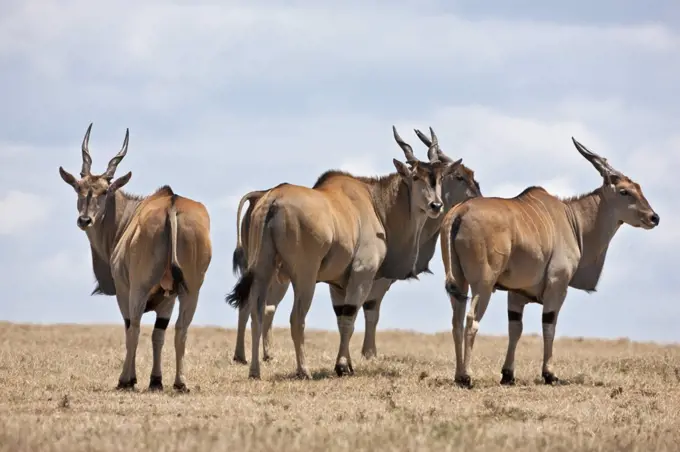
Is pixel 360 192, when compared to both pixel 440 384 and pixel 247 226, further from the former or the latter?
pixel 440 384

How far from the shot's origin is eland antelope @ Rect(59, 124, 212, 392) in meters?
12.2

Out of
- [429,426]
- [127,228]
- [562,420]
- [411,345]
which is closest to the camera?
[429,426]

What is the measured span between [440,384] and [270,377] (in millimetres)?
1998

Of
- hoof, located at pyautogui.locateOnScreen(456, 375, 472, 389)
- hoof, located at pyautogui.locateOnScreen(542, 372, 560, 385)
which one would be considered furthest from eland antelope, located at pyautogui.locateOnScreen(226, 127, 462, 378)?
hoof, located at pyautogui.locateOnScreen(542, 372, 560, 385)

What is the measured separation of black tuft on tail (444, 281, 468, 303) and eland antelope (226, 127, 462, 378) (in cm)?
157

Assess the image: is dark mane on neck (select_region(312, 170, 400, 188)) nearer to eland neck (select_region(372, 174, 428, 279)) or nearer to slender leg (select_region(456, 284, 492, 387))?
eland neck (select_region(372, 174, 428, 279))

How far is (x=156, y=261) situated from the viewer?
12.2 metres

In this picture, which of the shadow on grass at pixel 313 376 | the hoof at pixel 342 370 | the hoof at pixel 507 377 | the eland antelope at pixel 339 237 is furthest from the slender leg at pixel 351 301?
the hoof at pixel 507 377

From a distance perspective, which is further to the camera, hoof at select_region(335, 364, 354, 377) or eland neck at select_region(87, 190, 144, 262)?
hoof at select_region(335, 364, 354, 377)

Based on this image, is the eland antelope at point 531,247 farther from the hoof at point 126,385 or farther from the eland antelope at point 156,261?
the hoof at point 126,385

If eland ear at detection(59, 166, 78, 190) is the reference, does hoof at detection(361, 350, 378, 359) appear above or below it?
below

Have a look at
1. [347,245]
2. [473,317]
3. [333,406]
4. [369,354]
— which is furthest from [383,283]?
[333,406]

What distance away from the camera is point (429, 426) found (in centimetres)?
970

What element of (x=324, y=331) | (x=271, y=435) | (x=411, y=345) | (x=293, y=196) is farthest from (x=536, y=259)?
(x=324, y=331)
